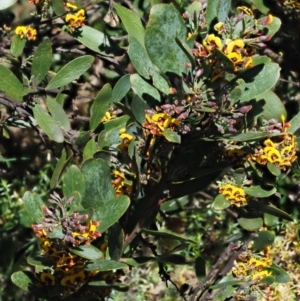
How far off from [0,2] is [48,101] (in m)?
0.50

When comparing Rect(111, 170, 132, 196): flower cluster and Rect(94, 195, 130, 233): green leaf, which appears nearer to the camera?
Rect(94, 195, 130, 233): green leaf

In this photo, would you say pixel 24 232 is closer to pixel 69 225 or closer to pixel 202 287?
pixel 202 287

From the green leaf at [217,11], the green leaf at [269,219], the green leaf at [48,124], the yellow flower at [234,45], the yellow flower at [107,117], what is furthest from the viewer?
the green leaf at [269,219]

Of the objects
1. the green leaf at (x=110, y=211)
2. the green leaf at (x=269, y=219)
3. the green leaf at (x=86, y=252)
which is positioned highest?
the green leaf at (x=110, y=211)

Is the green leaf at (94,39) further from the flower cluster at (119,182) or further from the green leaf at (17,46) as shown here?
the flower cluster at (119,182)

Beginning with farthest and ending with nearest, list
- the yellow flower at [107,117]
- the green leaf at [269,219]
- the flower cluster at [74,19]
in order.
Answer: the green leaf at [269,219], the flower cluster at [74,19], the yellow flower at [107,117]

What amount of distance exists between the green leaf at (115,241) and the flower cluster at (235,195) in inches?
12.7

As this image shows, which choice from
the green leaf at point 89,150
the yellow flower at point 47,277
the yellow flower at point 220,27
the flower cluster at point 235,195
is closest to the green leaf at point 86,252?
the yellow flower at point 47,277

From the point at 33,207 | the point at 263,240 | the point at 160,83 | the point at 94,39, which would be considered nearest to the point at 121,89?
the point at 94,39

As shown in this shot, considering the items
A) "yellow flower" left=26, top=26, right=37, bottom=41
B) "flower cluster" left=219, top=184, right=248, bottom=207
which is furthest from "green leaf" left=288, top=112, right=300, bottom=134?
"yellow flower" left=26, top=26, right=37, bottom=41

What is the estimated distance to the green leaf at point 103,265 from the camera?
5.88ft

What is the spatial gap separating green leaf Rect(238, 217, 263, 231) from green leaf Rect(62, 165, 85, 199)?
523mm

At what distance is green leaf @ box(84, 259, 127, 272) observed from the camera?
5.88 ft

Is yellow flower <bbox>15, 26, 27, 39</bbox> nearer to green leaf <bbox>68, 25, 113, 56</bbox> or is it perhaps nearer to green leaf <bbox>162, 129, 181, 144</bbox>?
green leaf <bbox>68, 25, 113, 56</bbox>
